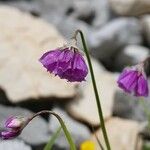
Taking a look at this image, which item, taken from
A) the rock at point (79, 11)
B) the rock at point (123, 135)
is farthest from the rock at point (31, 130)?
the rock at point (79, 11)

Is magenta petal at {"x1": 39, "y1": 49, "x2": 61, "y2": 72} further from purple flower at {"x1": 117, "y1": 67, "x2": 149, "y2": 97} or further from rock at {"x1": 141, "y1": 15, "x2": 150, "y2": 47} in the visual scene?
rock at {"x1": 141, "y1": 15, "x2": 150, "y2": 47}

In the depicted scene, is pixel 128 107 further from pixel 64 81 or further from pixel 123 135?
pixel 64 81

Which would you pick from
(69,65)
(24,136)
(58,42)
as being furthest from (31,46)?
(69,65)

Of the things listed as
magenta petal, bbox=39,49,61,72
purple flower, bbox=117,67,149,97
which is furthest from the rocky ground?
magenta petal, bbox=39,49,61,72

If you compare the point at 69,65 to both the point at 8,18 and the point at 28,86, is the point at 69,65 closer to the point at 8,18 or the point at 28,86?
the point at 28,86

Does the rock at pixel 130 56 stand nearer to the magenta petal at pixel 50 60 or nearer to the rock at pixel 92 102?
the rock at pixel 92 102

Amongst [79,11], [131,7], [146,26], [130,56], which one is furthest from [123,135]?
[79,11]
